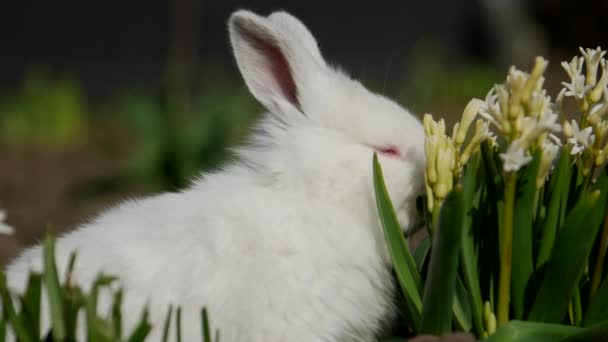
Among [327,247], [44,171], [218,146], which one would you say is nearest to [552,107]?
[327,247]

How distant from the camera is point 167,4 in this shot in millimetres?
10961

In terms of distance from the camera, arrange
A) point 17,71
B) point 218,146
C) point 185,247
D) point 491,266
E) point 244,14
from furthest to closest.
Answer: point 17,71
point 218,146
point 244,14
point 185,247
point 491,266

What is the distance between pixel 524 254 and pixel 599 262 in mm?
177

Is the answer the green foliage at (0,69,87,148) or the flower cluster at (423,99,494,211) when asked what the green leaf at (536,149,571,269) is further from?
the green foliage at (0,69,87,148)

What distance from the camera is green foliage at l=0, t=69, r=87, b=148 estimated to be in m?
8.11

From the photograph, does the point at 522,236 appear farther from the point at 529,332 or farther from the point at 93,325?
the point at 93,325

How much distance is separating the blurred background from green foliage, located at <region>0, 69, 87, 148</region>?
0.03ft

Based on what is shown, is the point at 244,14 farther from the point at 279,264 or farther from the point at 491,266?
the point at 491,266

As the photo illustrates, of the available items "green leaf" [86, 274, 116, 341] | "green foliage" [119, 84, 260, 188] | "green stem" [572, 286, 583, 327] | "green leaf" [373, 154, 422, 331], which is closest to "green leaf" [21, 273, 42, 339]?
"green leaf" [86, 274, 116, 341]

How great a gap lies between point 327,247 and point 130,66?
8895 millimetres

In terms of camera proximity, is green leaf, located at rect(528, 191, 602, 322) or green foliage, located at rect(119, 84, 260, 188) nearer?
green leaf, located at rect(528, 191, 602, 322)

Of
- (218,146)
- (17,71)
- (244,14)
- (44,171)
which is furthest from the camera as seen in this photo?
(17,71)

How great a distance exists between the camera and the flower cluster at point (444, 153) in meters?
2.20

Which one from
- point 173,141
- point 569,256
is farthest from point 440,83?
point 569,256
